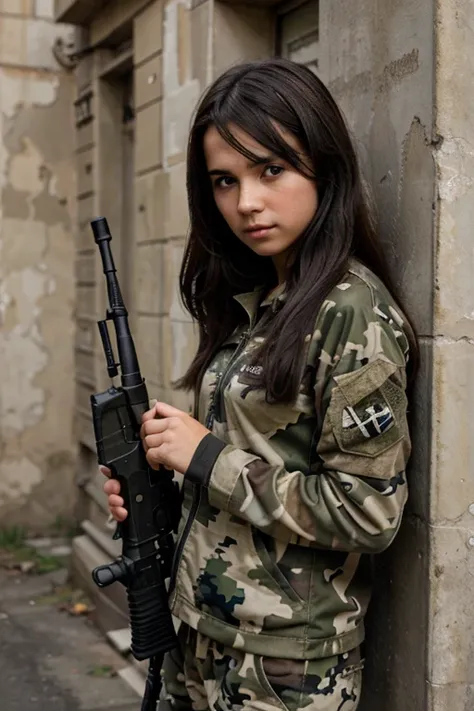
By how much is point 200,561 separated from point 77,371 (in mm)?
4861

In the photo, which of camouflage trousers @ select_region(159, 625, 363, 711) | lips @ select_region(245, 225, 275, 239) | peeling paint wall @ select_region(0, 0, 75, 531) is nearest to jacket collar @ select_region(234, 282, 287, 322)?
lips @ select_region(245, 225, 275, 239)

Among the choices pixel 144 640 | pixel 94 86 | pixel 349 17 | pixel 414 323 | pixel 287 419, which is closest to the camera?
pixel 287 419

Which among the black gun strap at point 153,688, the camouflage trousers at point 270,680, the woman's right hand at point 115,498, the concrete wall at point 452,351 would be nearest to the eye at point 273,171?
the concrete wall at point 452,351

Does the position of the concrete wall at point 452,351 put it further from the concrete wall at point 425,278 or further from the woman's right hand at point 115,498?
the woman's right hand at point 115,498

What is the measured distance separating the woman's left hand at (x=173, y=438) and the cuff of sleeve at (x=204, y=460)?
0.01 metres

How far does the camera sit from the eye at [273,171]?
1774 mm

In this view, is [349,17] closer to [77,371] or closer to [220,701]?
[220,701]

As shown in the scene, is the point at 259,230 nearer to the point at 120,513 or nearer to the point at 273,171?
the point at 273,171

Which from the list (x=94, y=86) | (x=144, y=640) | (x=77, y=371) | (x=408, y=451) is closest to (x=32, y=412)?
(x=77, y=371)

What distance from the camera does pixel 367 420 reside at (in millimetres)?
1626

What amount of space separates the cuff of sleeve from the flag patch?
286 mm

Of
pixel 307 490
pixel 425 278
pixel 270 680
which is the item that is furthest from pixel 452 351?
pixel 270 680

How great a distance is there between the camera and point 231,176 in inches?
72.0

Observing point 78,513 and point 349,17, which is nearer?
point 349,17
